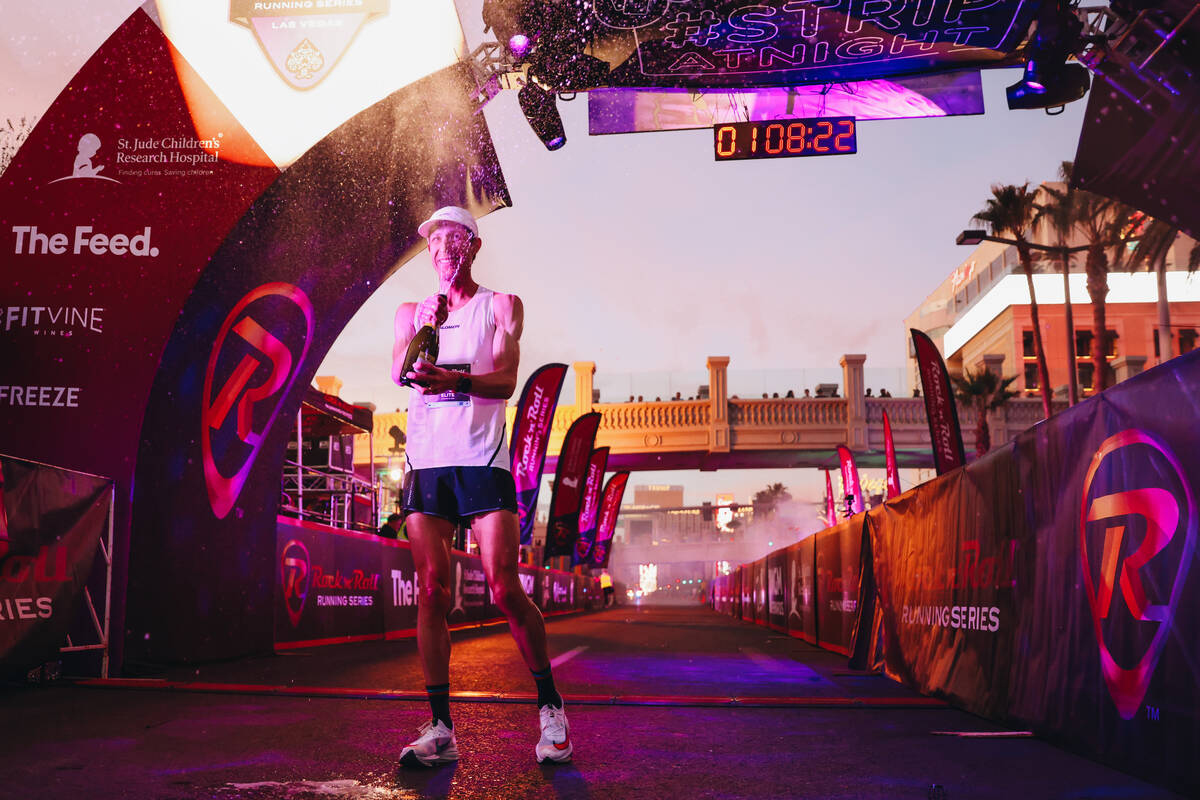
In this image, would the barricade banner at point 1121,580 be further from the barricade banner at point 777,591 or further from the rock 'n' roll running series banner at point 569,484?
the rock 'n' roll running series banner at point 569,484

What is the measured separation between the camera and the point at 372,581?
13.4 meters

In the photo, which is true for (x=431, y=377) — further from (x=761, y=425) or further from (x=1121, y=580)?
(x=761, y=425)

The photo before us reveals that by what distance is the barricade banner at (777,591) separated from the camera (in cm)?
1557

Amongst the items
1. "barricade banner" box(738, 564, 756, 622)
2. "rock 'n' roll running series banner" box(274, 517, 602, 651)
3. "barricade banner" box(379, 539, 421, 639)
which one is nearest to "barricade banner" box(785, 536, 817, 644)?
"rock 'n' roll running series banner" box(274, 517, 602, 651)

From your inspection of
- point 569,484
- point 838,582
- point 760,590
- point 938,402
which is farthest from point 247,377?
point 569,484

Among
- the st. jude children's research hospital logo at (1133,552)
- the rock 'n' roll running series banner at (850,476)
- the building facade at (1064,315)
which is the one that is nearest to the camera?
the st. jude children's research hospital logo at (1133,552)

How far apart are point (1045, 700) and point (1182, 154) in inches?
272

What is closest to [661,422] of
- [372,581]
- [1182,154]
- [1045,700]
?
[372,581]

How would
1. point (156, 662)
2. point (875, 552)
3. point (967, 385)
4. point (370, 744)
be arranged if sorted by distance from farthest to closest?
point (967, 385) → point (875, 552) → point (156, 662) → point (370, 744)

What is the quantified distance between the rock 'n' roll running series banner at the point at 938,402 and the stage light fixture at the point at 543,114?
8260mm

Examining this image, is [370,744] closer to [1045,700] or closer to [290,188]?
[1045,700]

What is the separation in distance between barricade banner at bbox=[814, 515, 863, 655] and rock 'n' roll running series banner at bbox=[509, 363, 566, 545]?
10.8 meters

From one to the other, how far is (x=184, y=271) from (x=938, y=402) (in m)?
13.8

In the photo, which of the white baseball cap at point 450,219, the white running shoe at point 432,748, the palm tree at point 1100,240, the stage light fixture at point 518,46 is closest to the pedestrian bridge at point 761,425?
the palm tree at point 1100,240
